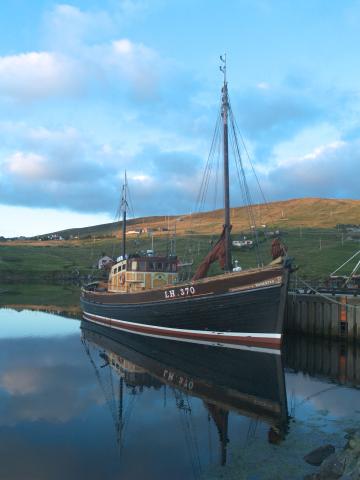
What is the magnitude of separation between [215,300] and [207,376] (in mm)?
7775

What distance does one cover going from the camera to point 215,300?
31.5 m

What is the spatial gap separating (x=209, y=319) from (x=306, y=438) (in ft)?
54.9

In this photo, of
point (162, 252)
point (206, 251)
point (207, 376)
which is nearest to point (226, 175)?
point (207, 376)

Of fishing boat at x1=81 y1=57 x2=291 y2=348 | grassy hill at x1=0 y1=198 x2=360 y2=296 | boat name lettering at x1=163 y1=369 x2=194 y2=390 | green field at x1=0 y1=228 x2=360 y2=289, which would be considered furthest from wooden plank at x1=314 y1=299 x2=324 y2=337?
green field at x1=0 y1=228 x2=360 y2=289

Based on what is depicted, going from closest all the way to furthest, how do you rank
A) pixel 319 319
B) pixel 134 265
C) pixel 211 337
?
pixel 211 337 → pixel 319 319 → pixel 134 265

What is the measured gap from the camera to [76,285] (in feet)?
326

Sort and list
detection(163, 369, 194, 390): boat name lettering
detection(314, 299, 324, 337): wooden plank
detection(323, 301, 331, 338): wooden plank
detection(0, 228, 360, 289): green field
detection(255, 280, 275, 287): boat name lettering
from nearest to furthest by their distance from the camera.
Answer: detection(163, 369, 194, 390): boat name lettering < detection(255, 280, 275, 287): boat name lettering < detection(323, 301, 331, 338): wooden plank < detection(314, 299, 324, 337): wooden plank < detection(0, 228, 360, 289): green field

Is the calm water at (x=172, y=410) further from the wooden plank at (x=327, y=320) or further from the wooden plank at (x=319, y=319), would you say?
the wooden plank at (x=319, y=319)

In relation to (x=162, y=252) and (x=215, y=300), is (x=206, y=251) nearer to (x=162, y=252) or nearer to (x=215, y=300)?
(x=162, y=252)

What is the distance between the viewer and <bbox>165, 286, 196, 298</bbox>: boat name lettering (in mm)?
32969

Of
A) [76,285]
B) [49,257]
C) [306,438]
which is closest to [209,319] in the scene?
[306,438]

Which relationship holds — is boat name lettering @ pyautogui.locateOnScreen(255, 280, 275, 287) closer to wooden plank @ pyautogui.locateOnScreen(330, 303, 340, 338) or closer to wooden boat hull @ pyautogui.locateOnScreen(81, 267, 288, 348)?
wooden boat hull @ pyautogui.locateOnScreen(81, 267, 288, 348)

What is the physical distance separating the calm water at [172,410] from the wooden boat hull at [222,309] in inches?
56.6

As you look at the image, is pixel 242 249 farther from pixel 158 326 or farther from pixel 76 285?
pixel 158 326
